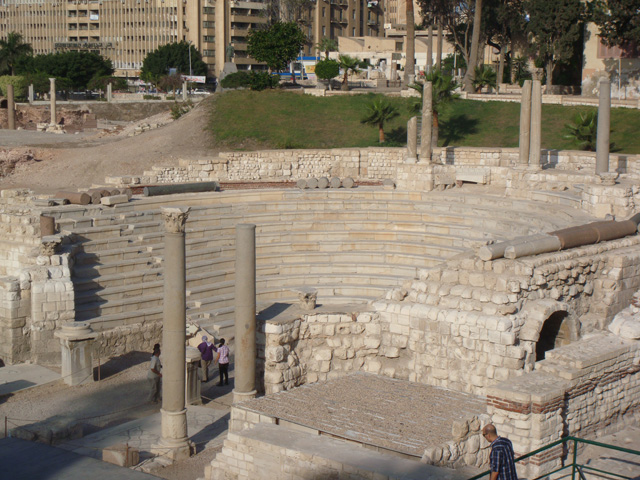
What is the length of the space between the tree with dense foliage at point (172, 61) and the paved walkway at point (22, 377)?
2793 inches

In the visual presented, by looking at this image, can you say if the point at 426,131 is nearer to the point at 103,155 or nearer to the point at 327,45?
the point at 103,155

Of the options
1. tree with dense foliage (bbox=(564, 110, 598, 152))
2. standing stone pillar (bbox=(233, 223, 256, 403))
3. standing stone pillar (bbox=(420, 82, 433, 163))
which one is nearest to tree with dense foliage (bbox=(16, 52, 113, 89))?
tree with dense foliage (bbox=(564, 110, 598, 152))

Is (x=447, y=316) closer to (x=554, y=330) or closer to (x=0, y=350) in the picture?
(x=554, y=330)

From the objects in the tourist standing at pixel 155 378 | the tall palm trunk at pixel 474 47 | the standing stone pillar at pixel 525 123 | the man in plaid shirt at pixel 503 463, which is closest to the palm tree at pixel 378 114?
the tall palm trunk at pixel 474 47

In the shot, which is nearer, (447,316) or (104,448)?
(104,448)

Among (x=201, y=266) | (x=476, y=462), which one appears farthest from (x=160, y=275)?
(x=476, y=462)

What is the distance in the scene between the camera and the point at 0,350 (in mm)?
19703

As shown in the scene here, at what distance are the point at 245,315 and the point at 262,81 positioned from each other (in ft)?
115

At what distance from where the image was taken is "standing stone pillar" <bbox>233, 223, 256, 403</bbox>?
52.6 ft

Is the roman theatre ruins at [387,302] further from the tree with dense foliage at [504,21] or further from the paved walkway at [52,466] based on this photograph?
the tree with dense foliage at [504,21]

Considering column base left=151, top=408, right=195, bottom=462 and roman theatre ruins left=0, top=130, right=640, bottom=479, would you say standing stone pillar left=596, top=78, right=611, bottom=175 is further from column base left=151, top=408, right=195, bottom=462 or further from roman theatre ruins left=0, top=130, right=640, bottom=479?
column base left=151, top=408, right=195, bottom=462

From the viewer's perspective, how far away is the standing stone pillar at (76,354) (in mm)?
18125

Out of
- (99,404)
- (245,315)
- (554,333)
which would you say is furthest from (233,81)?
(245,315)

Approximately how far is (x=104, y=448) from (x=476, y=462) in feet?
18.8
